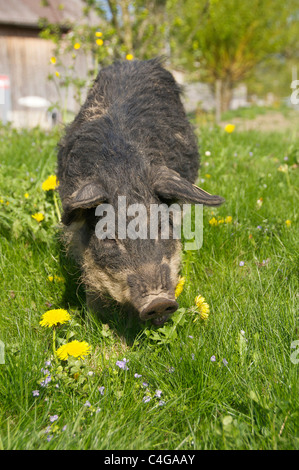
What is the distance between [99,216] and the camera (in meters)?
2.62

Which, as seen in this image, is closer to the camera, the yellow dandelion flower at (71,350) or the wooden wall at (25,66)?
the yellow dandelion flower at (71,350)

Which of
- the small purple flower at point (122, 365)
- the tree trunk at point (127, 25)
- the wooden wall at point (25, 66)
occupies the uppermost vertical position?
the wooden wall at point (25, 66)

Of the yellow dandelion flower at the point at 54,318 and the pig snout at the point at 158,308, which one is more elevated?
the pig snout at the point at 158,308

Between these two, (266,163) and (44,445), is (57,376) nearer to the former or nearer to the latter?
(44,445)

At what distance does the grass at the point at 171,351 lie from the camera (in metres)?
1.92

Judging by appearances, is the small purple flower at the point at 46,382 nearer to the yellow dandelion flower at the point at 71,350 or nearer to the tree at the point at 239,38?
the yellow dandelion flower at the point at 71,350

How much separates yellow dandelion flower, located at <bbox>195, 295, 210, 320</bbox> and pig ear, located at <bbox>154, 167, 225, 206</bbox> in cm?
64

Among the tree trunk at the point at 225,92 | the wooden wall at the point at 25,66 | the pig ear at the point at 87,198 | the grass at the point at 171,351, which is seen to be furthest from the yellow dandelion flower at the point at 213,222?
the tree trunk at the point at 225,92

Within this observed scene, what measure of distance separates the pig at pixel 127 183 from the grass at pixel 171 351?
275 millimetres

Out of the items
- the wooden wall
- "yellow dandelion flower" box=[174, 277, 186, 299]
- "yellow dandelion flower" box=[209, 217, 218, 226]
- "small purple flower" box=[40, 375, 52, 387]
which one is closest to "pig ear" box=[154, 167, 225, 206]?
"yellow dandelion flower" box=[174, 277, 186, 299]

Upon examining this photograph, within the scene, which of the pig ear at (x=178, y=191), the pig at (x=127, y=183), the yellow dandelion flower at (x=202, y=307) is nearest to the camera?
the pig at (x=127, y=183)

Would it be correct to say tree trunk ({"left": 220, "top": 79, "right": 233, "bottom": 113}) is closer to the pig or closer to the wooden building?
the wooden building

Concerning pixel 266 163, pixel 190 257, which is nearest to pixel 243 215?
pixel 190 257

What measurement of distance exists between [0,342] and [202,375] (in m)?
1.14
